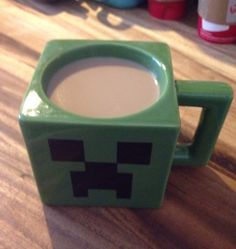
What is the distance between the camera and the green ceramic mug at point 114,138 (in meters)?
0.21

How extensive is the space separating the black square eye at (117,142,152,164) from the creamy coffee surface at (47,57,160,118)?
2 cm

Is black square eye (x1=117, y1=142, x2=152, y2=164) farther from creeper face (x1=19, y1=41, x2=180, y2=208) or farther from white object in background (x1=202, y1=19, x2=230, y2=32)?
white object in background (x1=202, y1=19, x2=230, y2=32)

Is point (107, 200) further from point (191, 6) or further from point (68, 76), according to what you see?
point (191, 6)

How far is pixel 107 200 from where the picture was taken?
27 cm

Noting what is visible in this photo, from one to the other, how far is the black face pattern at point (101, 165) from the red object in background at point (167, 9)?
302 millimetres

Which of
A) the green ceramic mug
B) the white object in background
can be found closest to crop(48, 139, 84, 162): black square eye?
the green ceramic mug

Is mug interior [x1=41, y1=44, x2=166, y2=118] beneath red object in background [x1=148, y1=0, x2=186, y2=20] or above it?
above

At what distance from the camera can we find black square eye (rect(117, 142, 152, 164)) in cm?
22

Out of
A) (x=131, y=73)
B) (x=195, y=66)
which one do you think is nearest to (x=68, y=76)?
(x=131, y=73)

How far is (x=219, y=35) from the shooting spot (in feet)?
1.44

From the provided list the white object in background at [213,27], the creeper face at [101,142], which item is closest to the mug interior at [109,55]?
the creeper face at [101,142]

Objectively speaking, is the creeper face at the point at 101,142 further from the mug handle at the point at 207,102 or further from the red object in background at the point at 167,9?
the red object in background at the point at 167,9

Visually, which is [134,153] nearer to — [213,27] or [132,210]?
[132,210]

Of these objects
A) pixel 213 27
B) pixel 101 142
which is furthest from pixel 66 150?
pixel 213 27
